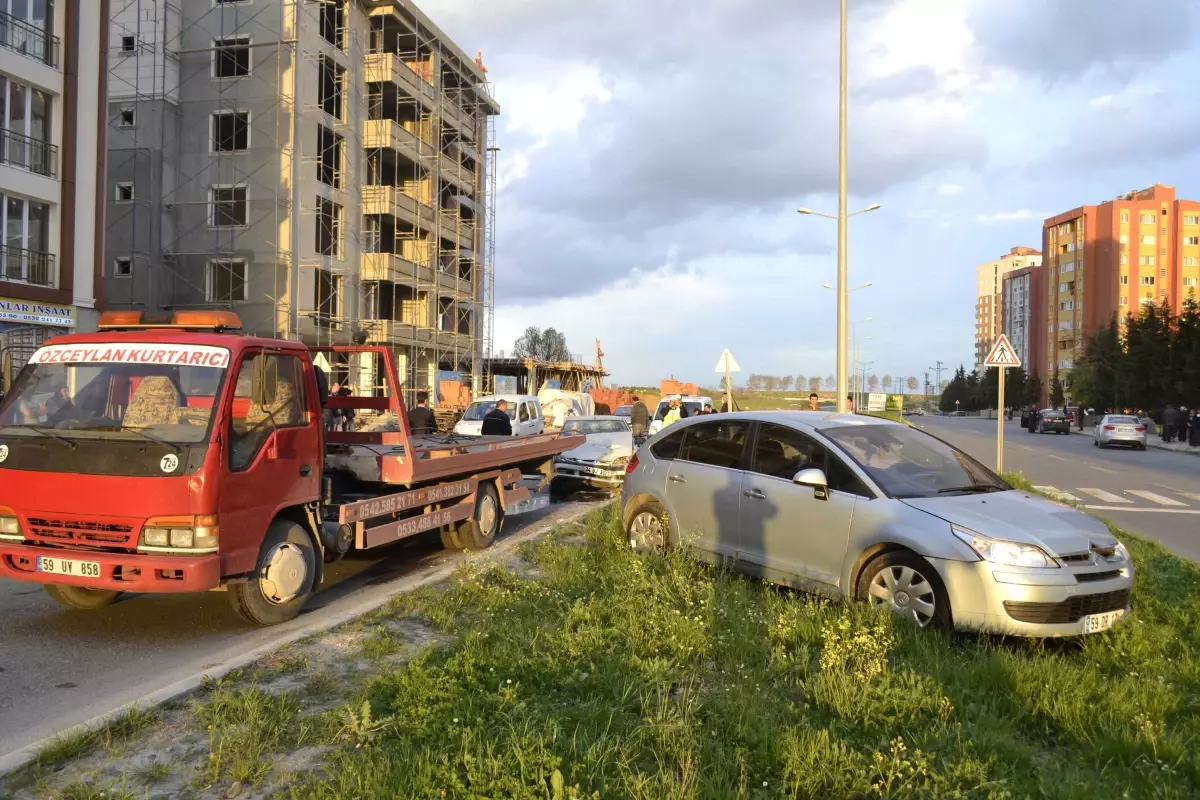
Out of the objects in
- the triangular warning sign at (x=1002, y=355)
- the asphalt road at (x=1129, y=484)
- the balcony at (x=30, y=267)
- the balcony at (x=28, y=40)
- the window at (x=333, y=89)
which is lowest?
the asphalt road at (x=1129, y=484)

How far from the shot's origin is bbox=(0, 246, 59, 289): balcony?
21.1 meters

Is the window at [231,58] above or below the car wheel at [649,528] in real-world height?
above

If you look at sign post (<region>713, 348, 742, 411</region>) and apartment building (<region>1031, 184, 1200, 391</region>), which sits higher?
apartment building (<region>1031, 184, 1200, 391</region>)

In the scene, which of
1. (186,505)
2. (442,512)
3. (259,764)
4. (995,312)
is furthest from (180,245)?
(995,312)

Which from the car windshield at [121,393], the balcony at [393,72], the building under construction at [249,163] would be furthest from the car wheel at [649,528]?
the balcony at [393,72]

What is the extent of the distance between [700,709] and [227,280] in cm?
3271

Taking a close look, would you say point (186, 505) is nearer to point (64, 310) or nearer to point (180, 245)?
point (64, 310)

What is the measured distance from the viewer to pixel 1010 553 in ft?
18.1

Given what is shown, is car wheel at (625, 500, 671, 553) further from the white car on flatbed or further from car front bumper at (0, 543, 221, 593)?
the white car on flatbed

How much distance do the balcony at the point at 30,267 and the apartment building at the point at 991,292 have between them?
171092mm

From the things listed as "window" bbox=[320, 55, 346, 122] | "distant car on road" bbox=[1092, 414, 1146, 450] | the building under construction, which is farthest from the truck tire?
"distant car on road" bbox=[1092, 414, 1146, 450]

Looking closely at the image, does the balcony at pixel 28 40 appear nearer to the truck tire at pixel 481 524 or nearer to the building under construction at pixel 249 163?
the building under construction at pixel 249 163

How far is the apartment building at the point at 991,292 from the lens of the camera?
6673 inches

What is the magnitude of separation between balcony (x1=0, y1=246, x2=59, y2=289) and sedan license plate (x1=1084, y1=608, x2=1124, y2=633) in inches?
922
